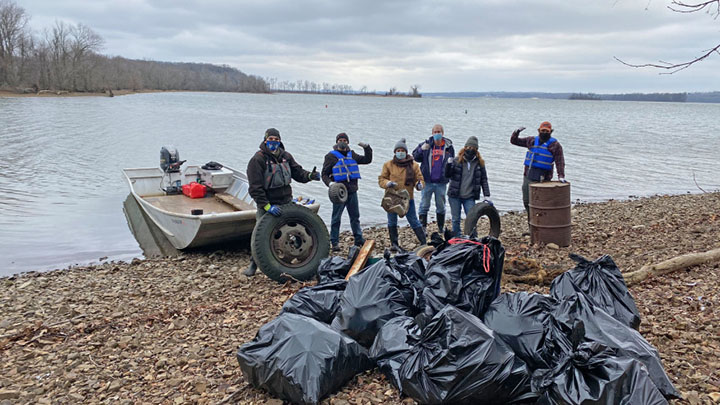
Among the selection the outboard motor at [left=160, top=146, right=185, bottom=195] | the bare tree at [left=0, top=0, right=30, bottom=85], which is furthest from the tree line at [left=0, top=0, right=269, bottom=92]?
the outboard motor at [left=160, top=146, right=185, bottom=195]

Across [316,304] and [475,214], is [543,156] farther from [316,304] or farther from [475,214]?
[316,304]

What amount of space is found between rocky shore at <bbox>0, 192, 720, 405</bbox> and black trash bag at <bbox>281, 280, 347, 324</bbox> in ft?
2.06

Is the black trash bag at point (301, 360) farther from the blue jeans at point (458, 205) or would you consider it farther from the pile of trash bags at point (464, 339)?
the blue jeans at point (458, 205)

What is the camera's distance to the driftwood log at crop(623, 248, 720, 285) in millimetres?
5473

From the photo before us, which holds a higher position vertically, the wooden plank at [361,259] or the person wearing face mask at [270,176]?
the person wearing face mask at [270,176]

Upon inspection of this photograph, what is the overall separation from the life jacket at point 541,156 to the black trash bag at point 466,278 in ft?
15.4

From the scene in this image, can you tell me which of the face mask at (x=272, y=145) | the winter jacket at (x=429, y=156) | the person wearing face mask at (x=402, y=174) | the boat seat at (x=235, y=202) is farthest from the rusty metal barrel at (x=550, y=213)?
the boat seat at (x=235, y=202)

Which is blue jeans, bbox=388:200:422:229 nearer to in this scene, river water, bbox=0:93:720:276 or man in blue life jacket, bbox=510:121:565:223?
man in blue life jacket, bbox=510:121:565:223

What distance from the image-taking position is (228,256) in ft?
29.4

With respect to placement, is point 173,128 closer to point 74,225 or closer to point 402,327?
point 74,225

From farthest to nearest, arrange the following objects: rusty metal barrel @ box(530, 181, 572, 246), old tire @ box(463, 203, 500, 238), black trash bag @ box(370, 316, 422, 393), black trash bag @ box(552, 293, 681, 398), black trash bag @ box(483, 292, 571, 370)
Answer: rusty metal barrel @ box(530, 181, 572, 246), old tire @ box(463, 203, 500, 238), black trash bag @ box(370, 316, 422, 393), black trash bag @ box(483, 292, 571, 370), black trash bag @ box(552, 293, 681, 398)

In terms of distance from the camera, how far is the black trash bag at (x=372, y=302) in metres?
3.88

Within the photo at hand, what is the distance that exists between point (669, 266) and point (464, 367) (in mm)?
3828

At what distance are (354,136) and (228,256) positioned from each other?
29.6m
